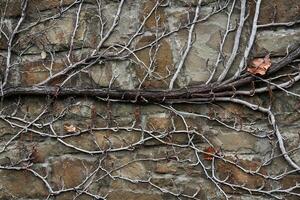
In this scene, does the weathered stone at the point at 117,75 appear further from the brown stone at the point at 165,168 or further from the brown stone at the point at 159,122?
the brown stone at the point at 165,168

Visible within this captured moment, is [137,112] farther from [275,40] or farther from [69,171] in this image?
[275,40]

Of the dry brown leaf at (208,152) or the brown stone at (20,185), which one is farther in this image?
the brown stone at (20,185)

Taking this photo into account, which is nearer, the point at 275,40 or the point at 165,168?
the point at 275,40

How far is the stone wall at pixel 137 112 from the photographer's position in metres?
2.21

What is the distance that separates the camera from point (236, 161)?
2236 mm

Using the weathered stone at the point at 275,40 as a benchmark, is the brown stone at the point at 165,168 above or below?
below

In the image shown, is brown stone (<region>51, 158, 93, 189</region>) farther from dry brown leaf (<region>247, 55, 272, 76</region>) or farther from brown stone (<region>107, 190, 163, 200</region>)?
dry brown leaf (<region>247, 55, 272, 76</region>)

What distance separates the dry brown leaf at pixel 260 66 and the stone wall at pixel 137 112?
35 millimetres

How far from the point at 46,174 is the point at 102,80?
0.57 metres

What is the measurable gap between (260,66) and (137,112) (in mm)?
641

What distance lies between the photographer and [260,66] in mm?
2191

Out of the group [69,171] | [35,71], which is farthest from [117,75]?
[69,171]

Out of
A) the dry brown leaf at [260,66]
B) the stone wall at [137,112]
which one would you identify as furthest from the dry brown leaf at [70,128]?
the dry brown leaf at [260,66]

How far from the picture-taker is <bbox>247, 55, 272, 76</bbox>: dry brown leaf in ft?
7.15
